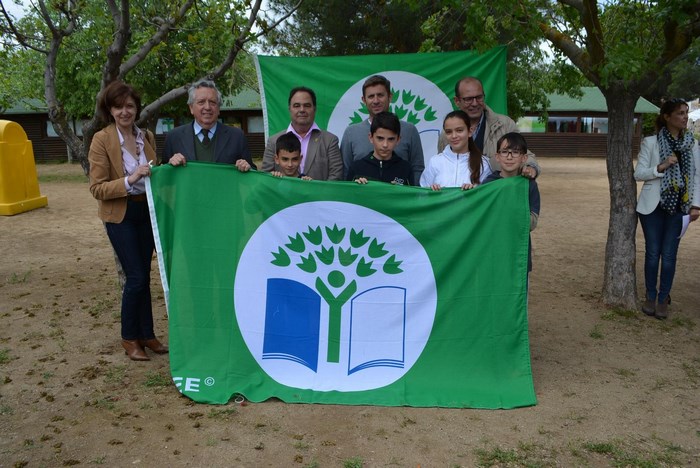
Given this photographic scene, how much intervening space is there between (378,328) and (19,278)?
17.2 feet

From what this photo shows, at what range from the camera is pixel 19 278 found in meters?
7.21

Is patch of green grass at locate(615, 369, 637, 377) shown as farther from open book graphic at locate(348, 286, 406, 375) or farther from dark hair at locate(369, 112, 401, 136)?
dark hair at locate(369, 112, 401, 136)

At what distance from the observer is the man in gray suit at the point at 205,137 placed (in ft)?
13.5

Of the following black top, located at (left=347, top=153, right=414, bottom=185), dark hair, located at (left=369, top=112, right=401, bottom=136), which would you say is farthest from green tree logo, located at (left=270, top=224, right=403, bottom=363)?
dark hair, located at (left=369, top=112, right=401, bottom=136)

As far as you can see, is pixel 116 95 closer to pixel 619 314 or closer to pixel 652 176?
pixel 652 176

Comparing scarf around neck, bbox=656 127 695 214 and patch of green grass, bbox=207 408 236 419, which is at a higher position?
scarf around neck, bbox=656 127 695 214

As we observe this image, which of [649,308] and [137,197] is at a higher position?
[137,197]

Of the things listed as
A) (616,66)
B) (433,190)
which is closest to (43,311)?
(433,190)

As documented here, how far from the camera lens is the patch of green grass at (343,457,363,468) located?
3.07 meters

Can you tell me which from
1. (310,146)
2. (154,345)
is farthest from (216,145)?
(154,345)

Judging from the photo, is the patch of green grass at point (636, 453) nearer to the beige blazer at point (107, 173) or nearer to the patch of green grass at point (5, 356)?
the beige blazer at point (107, 173)

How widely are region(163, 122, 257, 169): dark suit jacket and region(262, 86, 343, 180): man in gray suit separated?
0.23 meters

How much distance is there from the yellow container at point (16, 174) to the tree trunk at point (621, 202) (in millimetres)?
10992

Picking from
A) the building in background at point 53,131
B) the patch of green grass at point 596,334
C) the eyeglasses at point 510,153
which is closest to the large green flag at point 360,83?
the patch of green grass at point 596,334
